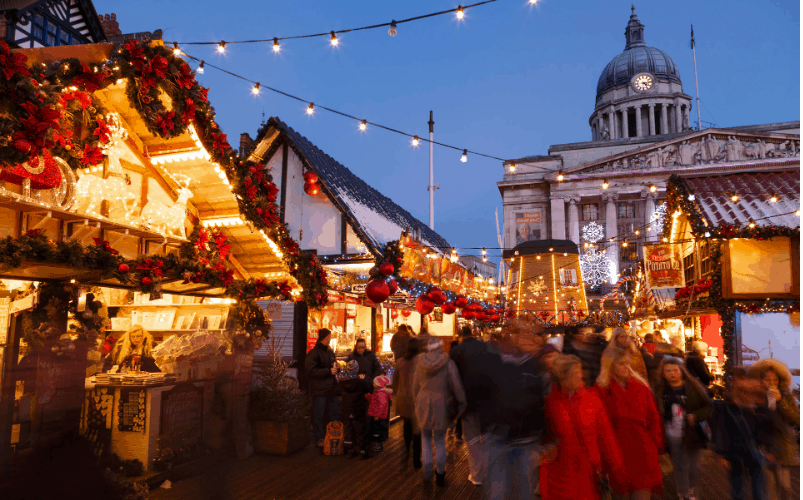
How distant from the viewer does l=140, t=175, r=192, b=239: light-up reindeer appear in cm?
523

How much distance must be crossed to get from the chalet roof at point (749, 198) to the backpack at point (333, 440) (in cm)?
972

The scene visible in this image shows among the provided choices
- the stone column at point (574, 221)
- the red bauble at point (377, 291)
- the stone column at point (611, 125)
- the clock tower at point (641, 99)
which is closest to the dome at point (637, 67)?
the clock tower at point (641, 99)

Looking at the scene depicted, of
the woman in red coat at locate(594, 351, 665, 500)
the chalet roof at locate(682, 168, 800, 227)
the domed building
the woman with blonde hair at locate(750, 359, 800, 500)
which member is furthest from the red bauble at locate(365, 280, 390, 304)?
the domed building

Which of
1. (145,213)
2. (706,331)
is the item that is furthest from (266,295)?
(706,331)

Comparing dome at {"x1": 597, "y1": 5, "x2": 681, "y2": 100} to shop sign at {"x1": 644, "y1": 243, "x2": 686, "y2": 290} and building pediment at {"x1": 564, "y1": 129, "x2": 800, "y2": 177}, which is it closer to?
building pediment at {"x1": 564, "y1": 129, "x2": 800, "y2": 177}

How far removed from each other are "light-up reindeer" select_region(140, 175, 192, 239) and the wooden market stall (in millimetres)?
13

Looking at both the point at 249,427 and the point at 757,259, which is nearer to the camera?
the point at 249,427

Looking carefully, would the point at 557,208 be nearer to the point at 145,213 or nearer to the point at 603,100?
the point at 603,100

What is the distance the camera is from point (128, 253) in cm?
514

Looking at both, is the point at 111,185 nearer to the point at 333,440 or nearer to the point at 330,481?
the point at 330,481

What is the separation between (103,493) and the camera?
4.35m

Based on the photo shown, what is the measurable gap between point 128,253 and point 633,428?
191 inches

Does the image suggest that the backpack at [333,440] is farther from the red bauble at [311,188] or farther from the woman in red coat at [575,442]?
the red bauble at [311,188]

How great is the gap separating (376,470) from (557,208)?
129ft
